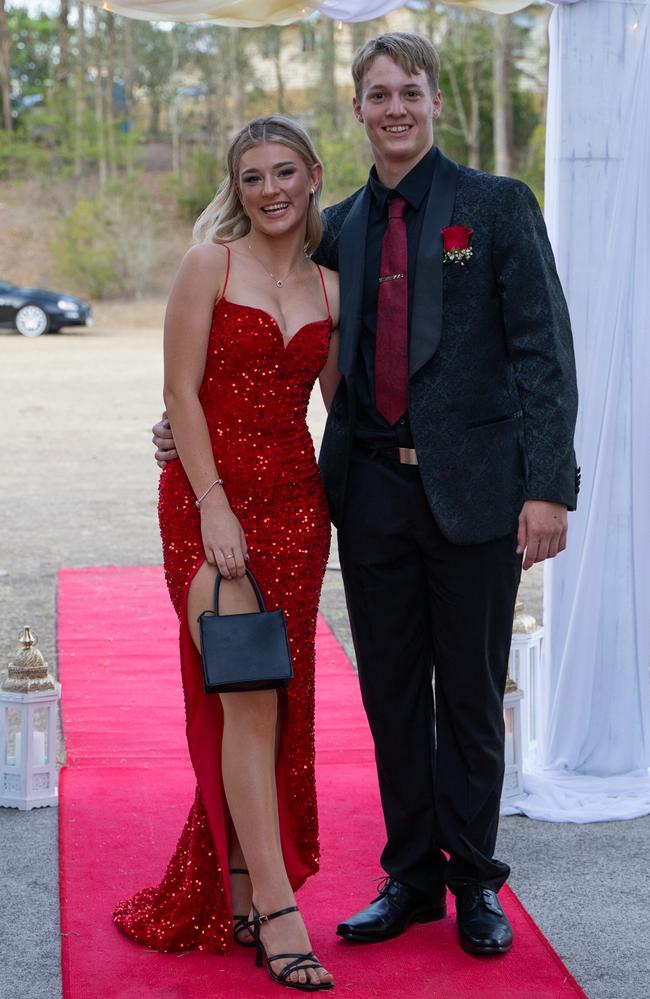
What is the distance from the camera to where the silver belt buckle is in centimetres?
325

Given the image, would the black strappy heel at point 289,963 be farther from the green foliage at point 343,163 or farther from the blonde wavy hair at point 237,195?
the green foliage at point 343,163

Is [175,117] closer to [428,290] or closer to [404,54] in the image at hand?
[404,54]

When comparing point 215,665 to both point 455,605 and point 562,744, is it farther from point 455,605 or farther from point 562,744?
point 562,744

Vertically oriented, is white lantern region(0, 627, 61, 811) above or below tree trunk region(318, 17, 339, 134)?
below

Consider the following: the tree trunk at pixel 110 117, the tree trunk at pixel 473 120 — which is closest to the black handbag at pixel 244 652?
the tree trunk at pixel 473 120

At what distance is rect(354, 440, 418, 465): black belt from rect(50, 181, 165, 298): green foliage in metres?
Answer: 30.5

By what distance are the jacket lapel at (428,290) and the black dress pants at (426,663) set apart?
0.29m

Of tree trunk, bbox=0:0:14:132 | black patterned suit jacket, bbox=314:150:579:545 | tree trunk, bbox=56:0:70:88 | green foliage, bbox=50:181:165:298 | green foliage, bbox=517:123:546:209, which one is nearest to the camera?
black patterned suit jacket, bbox=314:150:579:545

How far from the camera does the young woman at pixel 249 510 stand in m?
3.18

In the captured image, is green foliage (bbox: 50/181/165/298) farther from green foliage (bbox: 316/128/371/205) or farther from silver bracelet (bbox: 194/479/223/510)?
silver bracelet (bbox: 194/479/223/510)

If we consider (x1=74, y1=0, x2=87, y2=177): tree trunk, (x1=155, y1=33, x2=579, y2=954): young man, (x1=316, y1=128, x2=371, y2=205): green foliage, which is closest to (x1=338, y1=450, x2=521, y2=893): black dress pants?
(x1=155, y1=33, x2=579, y2=954): young man

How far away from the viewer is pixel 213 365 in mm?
3191

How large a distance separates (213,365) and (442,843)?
52.5 inches

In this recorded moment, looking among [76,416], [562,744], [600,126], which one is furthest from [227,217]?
[76,416]
